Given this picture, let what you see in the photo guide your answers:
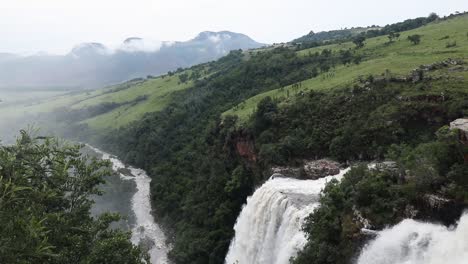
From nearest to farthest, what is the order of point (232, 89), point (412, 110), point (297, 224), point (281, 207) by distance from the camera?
point (297, 224) → point (281, 207) → point (412, 110) → point (232, 89)

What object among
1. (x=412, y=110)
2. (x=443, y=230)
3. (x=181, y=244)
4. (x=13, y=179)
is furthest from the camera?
(x=181, y=244)

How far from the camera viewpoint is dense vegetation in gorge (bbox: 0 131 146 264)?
13.1 meters

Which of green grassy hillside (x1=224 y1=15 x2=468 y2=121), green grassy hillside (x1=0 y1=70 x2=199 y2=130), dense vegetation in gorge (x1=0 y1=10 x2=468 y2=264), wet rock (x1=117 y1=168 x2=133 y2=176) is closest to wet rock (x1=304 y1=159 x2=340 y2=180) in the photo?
dense vegetation in gorge (x1=0 y1=10 x2=468 y2=264)

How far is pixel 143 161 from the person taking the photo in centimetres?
7725

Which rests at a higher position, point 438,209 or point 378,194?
point 438,209

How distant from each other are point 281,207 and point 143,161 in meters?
51.6

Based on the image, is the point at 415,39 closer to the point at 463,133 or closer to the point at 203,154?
the point at 203,154

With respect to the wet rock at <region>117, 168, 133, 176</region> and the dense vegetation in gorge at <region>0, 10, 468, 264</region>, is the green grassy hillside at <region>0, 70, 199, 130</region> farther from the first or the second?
the dense vegetation in gorge at <region>0, 10, 468, 264</region>

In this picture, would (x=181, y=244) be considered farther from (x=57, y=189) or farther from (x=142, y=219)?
(x=57, y=189)

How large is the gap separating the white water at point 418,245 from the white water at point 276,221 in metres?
6.34

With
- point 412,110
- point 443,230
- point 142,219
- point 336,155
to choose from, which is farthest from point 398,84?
point 142,219

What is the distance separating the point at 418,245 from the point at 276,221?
12641 millimetres

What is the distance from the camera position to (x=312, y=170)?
35.1m

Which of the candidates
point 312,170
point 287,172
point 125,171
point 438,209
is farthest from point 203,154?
point 438,209
